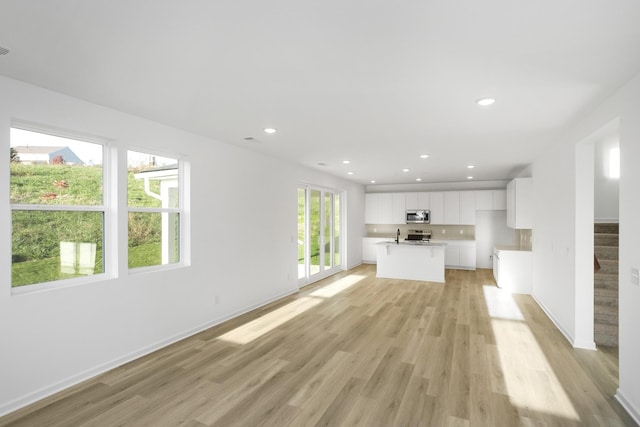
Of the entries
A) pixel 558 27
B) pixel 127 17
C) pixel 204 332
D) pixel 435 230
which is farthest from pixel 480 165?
pixel 127 17

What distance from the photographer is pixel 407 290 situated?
6.68 m

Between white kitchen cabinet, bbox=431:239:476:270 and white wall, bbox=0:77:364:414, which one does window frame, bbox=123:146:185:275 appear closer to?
white wall, bbox=0:77:364:414

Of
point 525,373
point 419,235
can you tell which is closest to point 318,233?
point 419,235

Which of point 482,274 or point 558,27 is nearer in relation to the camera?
point 558,27

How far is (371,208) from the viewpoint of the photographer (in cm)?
1046

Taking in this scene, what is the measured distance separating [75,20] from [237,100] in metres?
1.37

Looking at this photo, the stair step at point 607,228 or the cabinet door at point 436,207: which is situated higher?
the cabinet door at point 436,207

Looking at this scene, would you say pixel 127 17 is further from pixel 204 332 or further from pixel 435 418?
pixel 204 332

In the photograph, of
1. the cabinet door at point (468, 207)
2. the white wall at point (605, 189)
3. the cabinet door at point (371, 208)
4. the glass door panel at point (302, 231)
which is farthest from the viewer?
the cabinet door at point (371, 208)

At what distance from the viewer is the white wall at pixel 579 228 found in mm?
2518

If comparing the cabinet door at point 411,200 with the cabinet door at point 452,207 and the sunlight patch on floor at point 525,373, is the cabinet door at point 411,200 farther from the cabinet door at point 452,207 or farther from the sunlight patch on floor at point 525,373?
the sunlight patch on floor at point 525,373

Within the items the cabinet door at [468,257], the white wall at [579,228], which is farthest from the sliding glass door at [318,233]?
the white wall at [579,228]

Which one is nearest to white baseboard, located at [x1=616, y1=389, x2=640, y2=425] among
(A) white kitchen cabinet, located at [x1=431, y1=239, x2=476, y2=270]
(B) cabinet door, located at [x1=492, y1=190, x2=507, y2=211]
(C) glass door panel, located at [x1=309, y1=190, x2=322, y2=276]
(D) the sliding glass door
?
(D) the sliding glass door

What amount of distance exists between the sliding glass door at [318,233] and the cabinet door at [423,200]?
2.47 m
